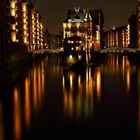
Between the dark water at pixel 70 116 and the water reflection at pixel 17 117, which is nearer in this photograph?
the water reflection at pixel 17 117

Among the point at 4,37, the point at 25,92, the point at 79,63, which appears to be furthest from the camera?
the point at 4,37

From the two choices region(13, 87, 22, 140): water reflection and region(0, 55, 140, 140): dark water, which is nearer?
region(13, 87, 22, 140): water reflection

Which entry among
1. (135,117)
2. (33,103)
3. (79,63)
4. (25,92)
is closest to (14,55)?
(79,63)

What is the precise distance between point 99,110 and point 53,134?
22.1 feet

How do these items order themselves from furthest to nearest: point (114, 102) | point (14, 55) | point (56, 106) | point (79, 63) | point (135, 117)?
point (14, 55) → point (79, 63) → point (114, 102) → point (56, 106) → point (135, 117)

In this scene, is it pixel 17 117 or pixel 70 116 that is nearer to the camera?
pixel 17 117

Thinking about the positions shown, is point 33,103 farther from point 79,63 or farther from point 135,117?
point 79,63

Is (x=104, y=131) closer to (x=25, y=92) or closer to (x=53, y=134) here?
(x=53, y=134)

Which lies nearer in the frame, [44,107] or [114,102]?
[44,107]

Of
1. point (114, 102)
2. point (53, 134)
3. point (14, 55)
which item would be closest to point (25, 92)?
point (114, 102)

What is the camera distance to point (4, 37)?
3135 inches

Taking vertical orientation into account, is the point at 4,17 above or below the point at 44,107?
above

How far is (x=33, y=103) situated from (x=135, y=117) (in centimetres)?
801

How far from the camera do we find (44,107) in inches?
938
